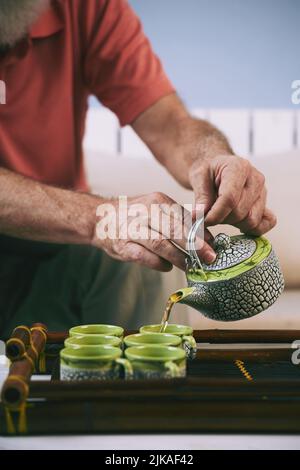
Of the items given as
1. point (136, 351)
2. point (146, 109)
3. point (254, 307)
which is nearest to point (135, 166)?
point (146, 109)

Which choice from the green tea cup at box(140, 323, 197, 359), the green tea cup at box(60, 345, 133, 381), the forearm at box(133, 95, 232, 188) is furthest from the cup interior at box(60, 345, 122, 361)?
the forearm at box(133, 95, 232, 188)

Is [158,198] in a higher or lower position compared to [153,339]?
higher

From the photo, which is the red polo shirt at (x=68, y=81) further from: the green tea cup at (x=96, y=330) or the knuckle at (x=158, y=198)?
the green tea cup at (x=96, y=330)

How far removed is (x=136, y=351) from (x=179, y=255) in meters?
0.36

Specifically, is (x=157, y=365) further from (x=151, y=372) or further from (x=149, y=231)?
(x=149, y=231)

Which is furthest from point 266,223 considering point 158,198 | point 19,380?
point 19,380

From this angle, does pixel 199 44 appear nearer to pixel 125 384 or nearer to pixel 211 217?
pixel 211 217

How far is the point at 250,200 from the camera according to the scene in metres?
1.49

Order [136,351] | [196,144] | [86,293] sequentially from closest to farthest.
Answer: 1. [136,351]
2. [196,144]
3. [86,293]

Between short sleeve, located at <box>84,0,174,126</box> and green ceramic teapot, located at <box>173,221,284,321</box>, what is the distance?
39.3 inches

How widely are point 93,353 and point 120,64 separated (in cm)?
133

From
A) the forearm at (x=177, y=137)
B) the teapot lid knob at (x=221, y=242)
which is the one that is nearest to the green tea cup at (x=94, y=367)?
the teapot lid knob at (x=221, y=242)

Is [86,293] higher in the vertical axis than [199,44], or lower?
lower

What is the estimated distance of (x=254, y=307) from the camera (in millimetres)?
1195
